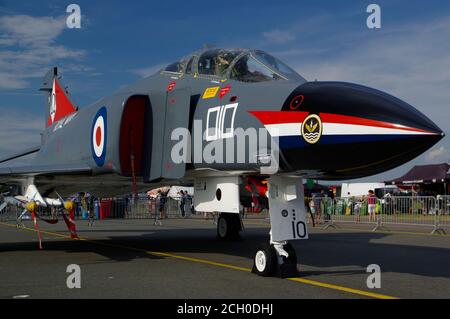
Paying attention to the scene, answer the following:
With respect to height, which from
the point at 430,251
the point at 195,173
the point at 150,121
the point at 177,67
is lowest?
the point at 430,251

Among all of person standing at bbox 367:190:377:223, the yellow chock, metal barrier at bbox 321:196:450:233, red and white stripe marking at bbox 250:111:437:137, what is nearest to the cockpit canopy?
red and white stripe marking at bbox 250:111:437:137

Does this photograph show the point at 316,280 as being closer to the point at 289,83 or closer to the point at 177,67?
the point at 289,83

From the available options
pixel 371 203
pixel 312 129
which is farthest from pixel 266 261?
pixel 371 203

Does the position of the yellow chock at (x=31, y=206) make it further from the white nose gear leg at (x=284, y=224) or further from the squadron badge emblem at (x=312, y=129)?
the squadron badge emblem at (x=312, y=129)

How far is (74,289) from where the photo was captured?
6086 mm

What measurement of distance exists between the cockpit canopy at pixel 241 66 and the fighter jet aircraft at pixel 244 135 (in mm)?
17

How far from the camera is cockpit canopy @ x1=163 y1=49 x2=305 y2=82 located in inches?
271

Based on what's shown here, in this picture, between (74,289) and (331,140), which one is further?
(74,289)

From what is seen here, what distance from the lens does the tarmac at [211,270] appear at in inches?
233

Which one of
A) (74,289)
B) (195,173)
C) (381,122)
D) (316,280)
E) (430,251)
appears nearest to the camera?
(381,122)

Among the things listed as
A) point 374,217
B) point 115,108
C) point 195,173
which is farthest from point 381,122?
point 374,217

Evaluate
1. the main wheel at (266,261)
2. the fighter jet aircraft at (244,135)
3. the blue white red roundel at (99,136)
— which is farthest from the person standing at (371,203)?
the main wheel at (266,261)
